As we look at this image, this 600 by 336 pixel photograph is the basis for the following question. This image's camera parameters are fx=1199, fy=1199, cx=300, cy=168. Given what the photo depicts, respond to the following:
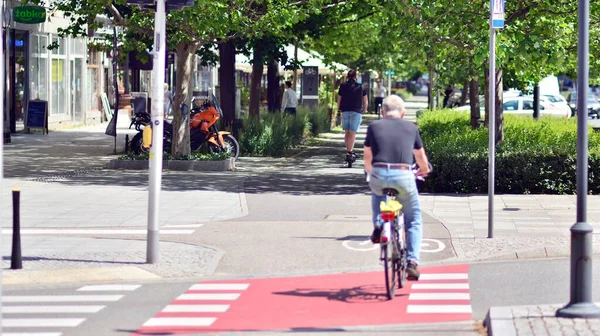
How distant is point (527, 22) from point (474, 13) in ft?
2.80

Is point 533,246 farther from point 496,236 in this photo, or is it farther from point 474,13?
point 474,13

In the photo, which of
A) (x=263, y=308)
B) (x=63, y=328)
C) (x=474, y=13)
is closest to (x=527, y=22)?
(x=474, y=13)

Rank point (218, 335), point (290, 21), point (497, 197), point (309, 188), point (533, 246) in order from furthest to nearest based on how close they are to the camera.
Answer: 1. point (290, 21)
2. point (309, 188)
3. point (497, 197)
4. point (533, 246)
5. point (218, 335)

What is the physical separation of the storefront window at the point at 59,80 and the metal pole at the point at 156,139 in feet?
90.1

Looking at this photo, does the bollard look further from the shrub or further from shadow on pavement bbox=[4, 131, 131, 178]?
the shrub

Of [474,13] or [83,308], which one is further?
[474,13]

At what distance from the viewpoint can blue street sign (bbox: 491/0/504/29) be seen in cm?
1295

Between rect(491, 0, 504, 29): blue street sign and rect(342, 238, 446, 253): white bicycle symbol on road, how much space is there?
2426 mm

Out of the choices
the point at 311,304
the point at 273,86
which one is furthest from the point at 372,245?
the point at 273,86

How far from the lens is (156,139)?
11.4m

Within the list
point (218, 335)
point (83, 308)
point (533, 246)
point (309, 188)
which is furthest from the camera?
point (309, 188)

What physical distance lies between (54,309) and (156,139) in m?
2.68

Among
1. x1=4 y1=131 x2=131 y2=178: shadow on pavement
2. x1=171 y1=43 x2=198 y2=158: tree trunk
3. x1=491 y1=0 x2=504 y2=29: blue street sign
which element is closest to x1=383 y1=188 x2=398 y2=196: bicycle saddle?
x1=491 y1=0 x2=504 y2=29: blue street sign

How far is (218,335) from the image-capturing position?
823 cm
